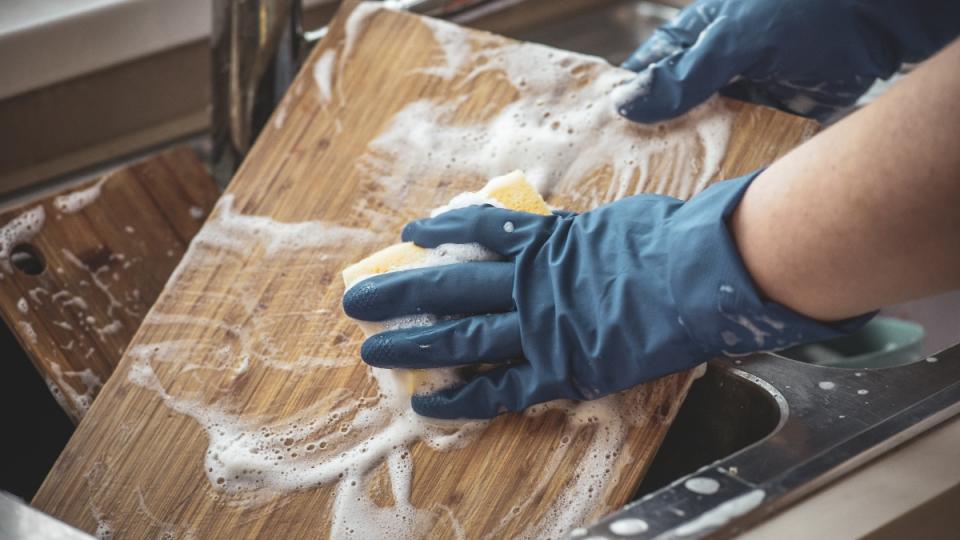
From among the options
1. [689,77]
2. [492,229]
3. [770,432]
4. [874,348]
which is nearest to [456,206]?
[492,229]

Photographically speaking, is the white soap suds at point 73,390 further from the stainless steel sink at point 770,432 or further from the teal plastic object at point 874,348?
the teal plastic object at point 874,348

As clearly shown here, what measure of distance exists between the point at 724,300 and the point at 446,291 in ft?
0.93

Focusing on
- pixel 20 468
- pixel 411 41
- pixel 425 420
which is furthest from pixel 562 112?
pixel 20 468

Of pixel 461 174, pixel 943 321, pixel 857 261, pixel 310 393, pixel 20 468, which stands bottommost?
pixel 20 468

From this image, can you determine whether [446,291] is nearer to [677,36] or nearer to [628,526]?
[628,526]

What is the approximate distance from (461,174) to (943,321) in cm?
79

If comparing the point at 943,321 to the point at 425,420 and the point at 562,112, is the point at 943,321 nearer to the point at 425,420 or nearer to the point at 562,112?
the point at 562,112

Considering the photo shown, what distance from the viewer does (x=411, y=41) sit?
1.22m

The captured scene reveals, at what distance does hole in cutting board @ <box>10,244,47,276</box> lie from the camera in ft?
3.80

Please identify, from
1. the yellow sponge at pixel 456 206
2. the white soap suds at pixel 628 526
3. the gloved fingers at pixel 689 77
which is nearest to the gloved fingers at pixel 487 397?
the yellow sponge at pixel 456 206

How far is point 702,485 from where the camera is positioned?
72 cm

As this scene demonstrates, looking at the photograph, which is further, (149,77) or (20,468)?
(149,77)

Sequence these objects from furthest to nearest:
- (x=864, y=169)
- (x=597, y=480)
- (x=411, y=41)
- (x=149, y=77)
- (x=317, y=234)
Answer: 1. (x=149, y=77)
2. (x=411, y=41)
3. (x=317, y=234)
4. (x=597, y=480)
5. (x=864, y=169)

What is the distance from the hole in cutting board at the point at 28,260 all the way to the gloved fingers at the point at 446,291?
0.49 meters
